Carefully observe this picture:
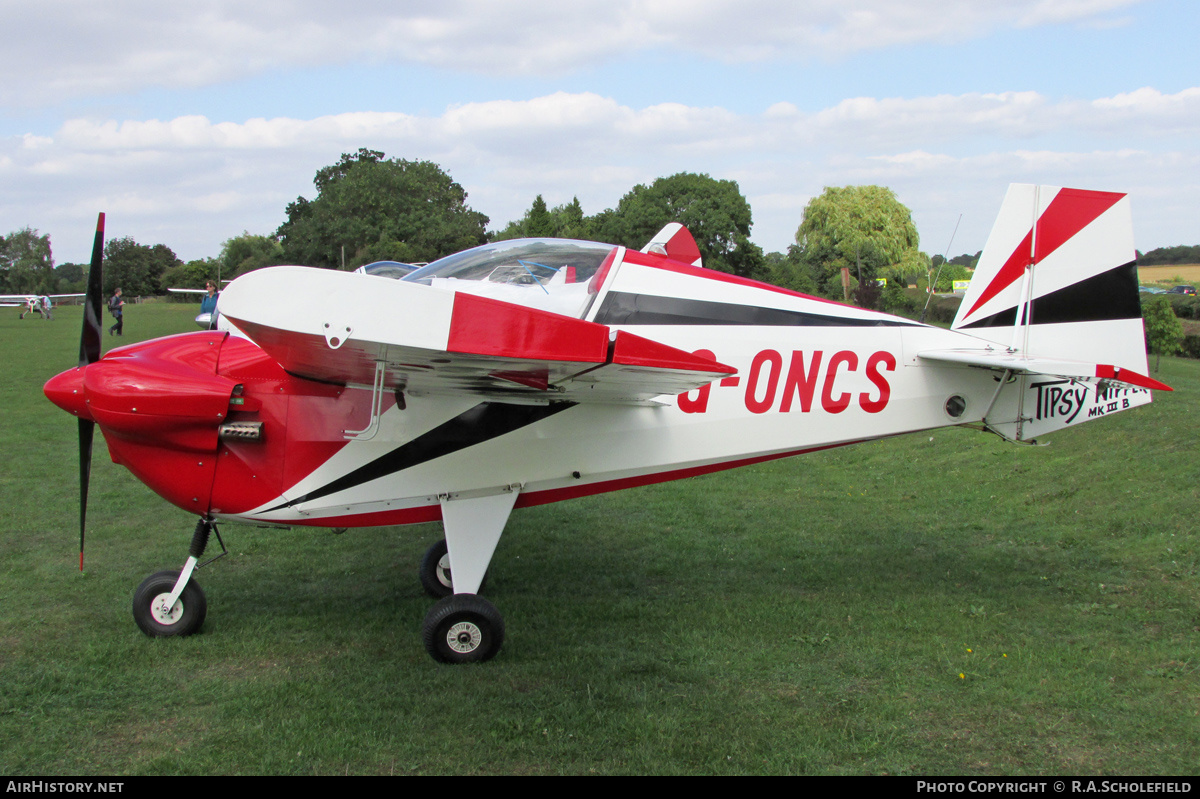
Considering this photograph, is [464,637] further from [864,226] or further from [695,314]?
[864,226]

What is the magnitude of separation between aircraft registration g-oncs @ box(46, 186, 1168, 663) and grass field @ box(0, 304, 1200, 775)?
60 centimetres

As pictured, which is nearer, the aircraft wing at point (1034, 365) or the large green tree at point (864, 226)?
the aircraft wing at point (1034, 365)

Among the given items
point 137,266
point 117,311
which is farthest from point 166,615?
point 137,266

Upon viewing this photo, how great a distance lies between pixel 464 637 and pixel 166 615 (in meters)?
1.93

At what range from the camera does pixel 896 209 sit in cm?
4441

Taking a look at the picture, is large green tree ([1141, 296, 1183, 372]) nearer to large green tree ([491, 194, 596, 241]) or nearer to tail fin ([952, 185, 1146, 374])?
tail fin ([952, 185, 1146, 374])

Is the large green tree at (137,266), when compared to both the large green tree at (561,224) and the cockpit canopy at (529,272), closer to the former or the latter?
the large green tree at (561,224)

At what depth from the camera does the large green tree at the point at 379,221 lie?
50688mm

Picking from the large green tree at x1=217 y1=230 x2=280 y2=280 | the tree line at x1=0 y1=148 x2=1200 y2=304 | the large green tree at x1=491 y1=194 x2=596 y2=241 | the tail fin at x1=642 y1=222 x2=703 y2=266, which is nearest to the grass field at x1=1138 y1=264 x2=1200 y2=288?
the tree line at x1=0 y1=148 x2=1200 y2=304

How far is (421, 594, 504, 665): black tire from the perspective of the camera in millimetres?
4664

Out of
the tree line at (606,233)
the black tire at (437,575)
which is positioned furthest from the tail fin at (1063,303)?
the tree line at (606,233)

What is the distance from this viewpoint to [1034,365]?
503 centimetres

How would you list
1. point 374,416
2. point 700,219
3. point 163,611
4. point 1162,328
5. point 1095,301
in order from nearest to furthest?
point 374,416
point 163,611
point 1095,301
point 1162,328
point 700,219
